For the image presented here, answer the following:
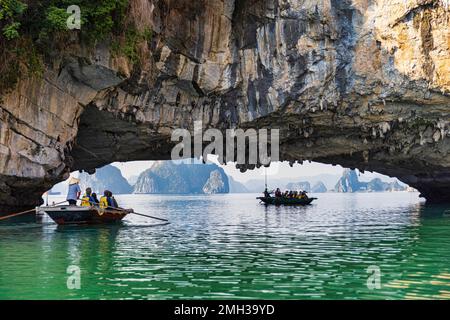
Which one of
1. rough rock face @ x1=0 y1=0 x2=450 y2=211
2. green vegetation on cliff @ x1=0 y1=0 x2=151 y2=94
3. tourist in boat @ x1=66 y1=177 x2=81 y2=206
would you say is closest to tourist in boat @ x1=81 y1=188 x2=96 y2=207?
tourist in boat @ x1=66 y1=177 x2=81 y2=206

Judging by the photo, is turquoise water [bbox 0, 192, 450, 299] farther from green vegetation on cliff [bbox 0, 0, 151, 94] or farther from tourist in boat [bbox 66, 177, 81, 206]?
green vegetation on cliff [bbox 0, 0, 151, 94]

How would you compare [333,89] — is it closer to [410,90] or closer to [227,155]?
[410,90]

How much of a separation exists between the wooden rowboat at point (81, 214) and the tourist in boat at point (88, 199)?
602 millimetres

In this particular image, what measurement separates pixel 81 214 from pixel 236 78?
27.8 feet

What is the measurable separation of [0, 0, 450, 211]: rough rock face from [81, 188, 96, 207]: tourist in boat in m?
1.26

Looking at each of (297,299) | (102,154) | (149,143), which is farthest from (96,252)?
(102,154)

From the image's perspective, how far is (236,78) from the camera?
2228 cm

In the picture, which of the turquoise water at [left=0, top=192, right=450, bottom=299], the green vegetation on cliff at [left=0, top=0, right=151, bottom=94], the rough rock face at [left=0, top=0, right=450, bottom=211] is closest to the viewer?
the turquoise water at [left=0, top=192, right=450, bottom=299]

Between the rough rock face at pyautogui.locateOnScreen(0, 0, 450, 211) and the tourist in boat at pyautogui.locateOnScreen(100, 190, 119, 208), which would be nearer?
the rough rock face at pyautogui.locateOnScreen(0, 0, 450, 211)

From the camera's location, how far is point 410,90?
73.0 ft

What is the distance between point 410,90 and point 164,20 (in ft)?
34.9

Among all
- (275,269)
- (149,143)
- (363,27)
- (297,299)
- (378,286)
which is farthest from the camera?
(149,143)

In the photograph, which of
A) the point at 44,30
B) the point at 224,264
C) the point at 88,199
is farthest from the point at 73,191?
the point at 224,264

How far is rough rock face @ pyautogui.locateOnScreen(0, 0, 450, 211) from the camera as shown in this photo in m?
19.2
